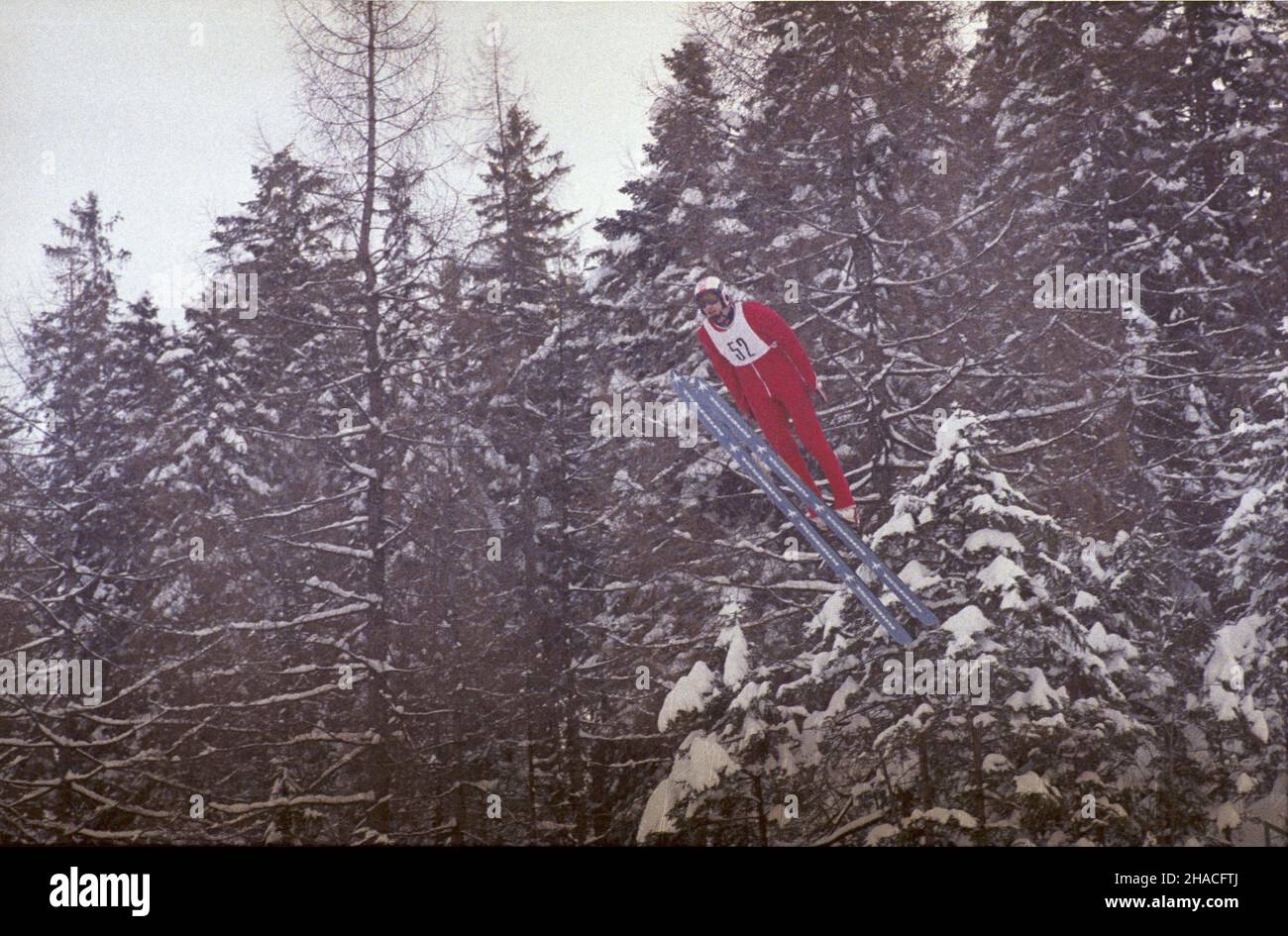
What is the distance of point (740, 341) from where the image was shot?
7.65m

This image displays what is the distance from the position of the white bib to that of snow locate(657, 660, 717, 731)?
221 cm

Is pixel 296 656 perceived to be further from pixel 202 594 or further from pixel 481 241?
pixel 481 241

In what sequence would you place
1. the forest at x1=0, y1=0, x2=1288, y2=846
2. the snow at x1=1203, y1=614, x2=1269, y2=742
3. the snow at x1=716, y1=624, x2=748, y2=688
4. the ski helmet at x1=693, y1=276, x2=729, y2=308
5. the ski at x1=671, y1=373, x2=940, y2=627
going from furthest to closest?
the ski helmet at x1=693, y1=276, x2=729, y2=308, the ski at x1=671, y1=373, x2=940, y2=627, the snow at x1=716, y1=624, x2=748, y2=688, the forest at x1=0, y1=0, x2=1288, y2=846, the snow at x1=1203, y1=614, x2=1269, y2=742

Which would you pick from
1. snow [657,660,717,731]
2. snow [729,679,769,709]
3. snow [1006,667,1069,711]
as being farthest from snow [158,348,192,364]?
snow [1006,667,1069,711]

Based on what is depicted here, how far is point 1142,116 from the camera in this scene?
766cm

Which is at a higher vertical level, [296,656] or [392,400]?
[392,400]

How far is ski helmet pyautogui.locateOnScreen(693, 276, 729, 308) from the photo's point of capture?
7660 mm

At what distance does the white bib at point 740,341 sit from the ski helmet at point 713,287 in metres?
0.12

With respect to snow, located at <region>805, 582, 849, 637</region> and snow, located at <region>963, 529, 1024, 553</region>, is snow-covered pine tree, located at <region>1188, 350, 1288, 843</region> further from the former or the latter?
snow, located at <region>805, 582, 849, 637</region>

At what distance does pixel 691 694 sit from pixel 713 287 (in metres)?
2.87

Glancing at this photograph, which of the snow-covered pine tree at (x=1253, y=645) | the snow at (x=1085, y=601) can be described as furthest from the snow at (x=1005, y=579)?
the snow-covered pine tree at (x=1253, y=645)
